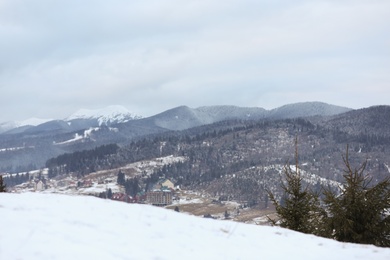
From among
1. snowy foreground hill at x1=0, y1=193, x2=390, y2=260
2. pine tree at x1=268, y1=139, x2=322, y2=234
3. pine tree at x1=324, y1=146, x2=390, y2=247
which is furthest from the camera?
pine tree at x1=268, y1=139, x2=322, y2=234

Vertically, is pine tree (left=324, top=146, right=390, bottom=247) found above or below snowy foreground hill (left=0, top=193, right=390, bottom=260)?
below

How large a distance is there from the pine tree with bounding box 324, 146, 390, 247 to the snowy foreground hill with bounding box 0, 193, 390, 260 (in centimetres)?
607

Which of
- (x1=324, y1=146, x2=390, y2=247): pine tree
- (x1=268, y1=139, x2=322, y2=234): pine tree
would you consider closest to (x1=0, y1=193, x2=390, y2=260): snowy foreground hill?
(x1=324, y1=146, x2=390, y2=247): pine tree

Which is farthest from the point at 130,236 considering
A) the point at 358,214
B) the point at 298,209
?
the point at 298,209

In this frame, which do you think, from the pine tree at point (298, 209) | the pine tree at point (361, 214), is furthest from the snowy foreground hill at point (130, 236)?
the pine tree at point (298, 209)

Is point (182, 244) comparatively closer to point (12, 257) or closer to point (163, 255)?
point (163, 255)

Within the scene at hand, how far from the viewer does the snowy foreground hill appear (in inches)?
376

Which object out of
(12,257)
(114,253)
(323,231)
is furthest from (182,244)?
(323,231)

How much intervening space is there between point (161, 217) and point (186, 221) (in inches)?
35.6

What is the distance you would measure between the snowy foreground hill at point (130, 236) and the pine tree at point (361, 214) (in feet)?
19.9

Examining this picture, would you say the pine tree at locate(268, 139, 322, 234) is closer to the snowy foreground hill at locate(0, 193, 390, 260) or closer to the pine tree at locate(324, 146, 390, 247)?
the pine tree at locate(324, 146, 390, 247)

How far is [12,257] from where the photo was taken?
871 centimetres

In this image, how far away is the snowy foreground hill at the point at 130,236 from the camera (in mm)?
9555

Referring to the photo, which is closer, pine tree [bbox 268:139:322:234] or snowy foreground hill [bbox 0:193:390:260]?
snowy foreground hill [bbox 0:193:390:260]
